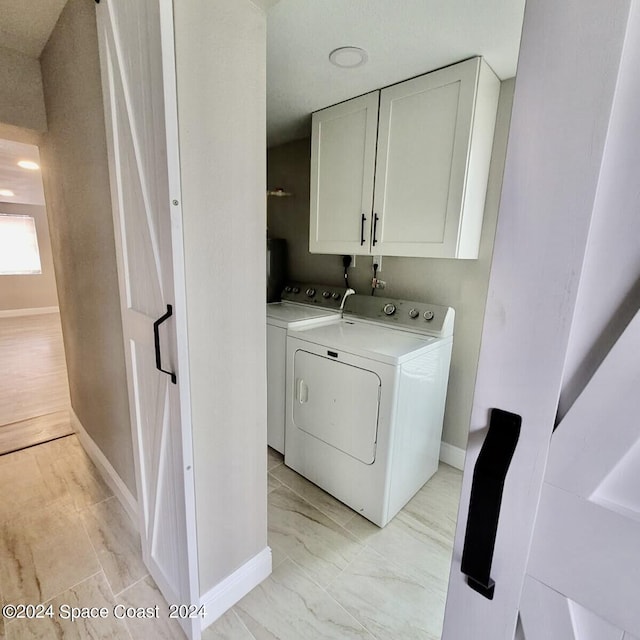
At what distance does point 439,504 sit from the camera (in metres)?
1.86

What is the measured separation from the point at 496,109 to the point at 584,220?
181cm

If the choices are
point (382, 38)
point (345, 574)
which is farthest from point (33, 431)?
point (382, 38)

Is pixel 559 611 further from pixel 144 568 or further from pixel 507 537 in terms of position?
pixel 144 568

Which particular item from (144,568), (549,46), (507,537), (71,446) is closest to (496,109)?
(549,46)

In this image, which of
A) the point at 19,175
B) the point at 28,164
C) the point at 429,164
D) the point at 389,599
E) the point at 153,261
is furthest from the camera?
the point at 19,175

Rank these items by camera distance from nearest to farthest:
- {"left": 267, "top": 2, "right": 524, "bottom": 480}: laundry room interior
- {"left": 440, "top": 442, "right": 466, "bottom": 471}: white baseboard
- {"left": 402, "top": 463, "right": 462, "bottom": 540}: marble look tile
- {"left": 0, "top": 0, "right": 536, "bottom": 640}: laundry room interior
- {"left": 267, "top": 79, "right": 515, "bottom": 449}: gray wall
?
1. {"left": 0, "top": 0, "right": 536, "bottom": 640}: laundry room interior
2. {"left": 267, "top": 2, "right": 524, "bottom": 480}: laundry room interior
3. {"left": 402, "top": 463, "right": 462, "bottom": 540}: marble look tile
4. {"left": 267, "top": 79, "right": 515, "bottom": 449}: gray wall
5. {"left": 440, "top": 442, "right": 466, "bottom": 471}: white baseboard

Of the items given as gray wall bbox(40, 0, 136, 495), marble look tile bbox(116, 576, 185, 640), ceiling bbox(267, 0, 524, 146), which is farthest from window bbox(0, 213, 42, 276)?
marble look tile bbox(116, 576, 185, 640)

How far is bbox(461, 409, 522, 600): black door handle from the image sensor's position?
45cm

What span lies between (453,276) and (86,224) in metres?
2.02

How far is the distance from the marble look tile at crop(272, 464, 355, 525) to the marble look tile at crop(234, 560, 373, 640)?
15.7 inches

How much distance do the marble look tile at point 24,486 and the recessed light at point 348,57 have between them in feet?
8.97

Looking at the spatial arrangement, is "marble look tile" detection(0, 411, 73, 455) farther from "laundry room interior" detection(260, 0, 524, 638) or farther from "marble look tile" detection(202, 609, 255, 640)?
"marble look tile" detection(202, 609, 255, 640)

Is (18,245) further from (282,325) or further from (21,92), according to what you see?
(282,325)

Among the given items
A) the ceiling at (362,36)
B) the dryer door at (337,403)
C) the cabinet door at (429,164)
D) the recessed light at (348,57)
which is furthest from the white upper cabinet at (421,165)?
the dryer door at (337,403)
